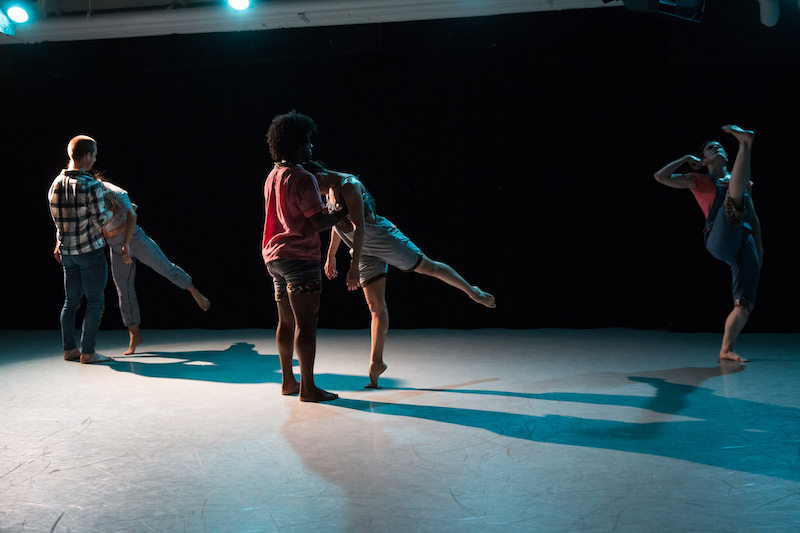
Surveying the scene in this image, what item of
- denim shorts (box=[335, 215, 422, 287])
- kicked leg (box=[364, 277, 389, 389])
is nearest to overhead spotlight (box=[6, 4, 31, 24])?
denim shorts (box=[335, 215, 422, 287])

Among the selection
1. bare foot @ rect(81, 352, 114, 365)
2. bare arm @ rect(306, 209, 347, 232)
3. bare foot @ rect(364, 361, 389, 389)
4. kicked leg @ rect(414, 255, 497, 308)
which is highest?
bare arm @ rect(306, 209, 347, 232)

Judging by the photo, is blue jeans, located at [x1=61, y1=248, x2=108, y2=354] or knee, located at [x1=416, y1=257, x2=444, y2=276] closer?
knee, located at [x1=416, y1=257, x2=444, y2=276]

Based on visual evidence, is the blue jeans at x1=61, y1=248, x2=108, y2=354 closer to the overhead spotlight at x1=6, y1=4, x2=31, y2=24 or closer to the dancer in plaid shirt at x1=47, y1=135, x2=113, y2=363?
the dancer in plaid shirt at x1=47, y1=135, x2=113, y2=363

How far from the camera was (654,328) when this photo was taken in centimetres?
567

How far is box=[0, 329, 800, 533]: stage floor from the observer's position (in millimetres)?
2031

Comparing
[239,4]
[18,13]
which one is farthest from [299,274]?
[18,13]

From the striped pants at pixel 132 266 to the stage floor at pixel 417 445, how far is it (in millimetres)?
502

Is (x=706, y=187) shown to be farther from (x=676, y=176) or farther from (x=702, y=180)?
(x=676, y=176)

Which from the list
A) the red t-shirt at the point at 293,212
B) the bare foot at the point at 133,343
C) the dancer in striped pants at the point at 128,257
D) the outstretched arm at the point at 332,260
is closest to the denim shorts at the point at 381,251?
the outstretched arm at the point at 332,260

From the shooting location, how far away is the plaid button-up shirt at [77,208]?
441 centimetres

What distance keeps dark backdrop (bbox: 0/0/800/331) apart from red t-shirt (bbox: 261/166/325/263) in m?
2.73

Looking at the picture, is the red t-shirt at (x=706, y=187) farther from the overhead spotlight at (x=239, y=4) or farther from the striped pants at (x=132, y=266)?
the overhead spotlight at (x=239, y=4)

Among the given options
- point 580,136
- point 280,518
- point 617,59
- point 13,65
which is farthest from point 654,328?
point 13,65

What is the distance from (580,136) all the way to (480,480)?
399cm
